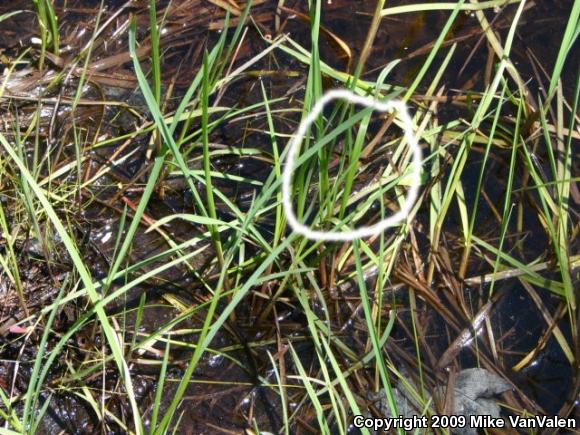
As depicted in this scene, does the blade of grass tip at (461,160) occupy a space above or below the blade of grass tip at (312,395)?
above

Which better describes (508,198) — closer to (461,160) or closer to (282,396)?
(461,160)

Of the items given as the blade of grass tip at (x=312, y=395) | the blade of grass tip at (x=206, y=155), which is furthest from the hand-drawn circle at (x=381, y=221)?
the blade of grass tip at (x=312, y=395)

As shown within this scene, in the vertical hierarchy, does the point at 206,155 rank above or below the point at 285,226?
above

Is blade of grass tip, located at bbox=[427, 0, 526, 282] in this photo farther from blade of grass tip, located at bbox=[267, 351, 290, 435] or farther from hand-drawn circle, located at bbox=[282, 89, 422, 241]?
blade of grass tip, located at bbox=[267, 351, 290, 435]

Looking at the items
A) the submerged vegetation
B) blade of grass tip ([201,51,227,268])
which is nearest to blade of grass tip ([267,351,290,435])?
the submerged vegetation

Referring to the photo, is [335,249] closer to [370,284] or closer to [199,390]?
[370,284]

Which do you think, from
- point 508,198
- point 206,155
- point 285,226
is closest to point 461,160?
point 508,198

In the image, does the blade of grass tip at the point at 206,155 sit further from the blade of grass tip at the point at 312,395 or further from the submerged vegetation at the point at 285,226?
the blade of grass tip at the point at 312,395
